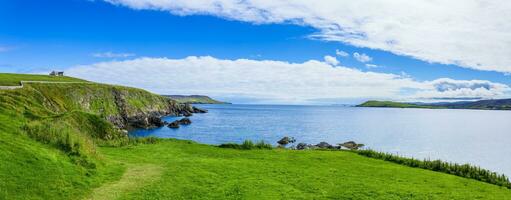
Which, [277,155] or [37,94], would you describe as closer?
[277,155]

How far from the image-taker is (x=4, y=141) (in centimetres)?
2261

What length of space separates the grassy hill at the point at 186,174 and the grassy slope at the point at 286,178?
58 mm

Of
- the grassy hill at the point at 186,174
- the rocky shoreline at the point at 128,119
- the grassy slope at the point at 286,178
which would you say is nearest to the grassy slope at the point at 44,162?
the grassy hill at the point at 186,174

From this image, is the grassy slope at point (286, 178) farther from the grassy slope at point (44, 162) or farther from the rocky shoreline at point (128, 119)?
the rocky shoreline at point (128, 119)

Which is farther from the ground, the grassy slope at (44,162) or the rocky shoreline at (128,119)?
the grassy slope at (44,162)

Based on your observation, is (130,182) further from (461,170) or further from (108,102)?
(108,102)

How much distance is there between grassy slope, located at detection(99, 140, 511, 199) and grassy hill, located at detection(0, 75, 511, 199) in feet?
0.19

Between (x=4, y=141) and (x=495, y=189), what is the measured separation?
31625 millimetres

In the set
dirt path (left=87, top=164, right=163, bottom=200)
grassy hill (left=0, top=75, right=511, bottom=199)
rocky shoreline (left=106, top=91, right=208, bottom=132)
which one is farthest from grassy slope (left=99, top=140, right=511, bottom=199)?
rocky shoreline (left=106, top=91, right=208, bottom=132)

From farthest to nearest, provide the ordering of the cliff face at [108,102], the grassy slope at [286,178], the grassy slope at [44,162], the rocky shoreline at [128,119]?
the rocky shoreline at [128,119]
the cliff face at [108,102]
the grassy slope at [286,178]
the grassy slope at [44,162]

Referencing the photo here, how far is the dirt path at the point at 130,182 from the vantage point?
20.5 metres

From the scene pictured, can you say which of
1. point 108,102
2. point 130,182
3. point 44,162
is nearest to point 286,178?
point 130,182

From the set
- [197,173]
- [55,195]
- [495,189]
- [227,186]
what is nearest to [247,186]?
[227,186]

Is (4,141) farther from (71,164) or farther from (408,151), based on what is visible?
(408,151)
